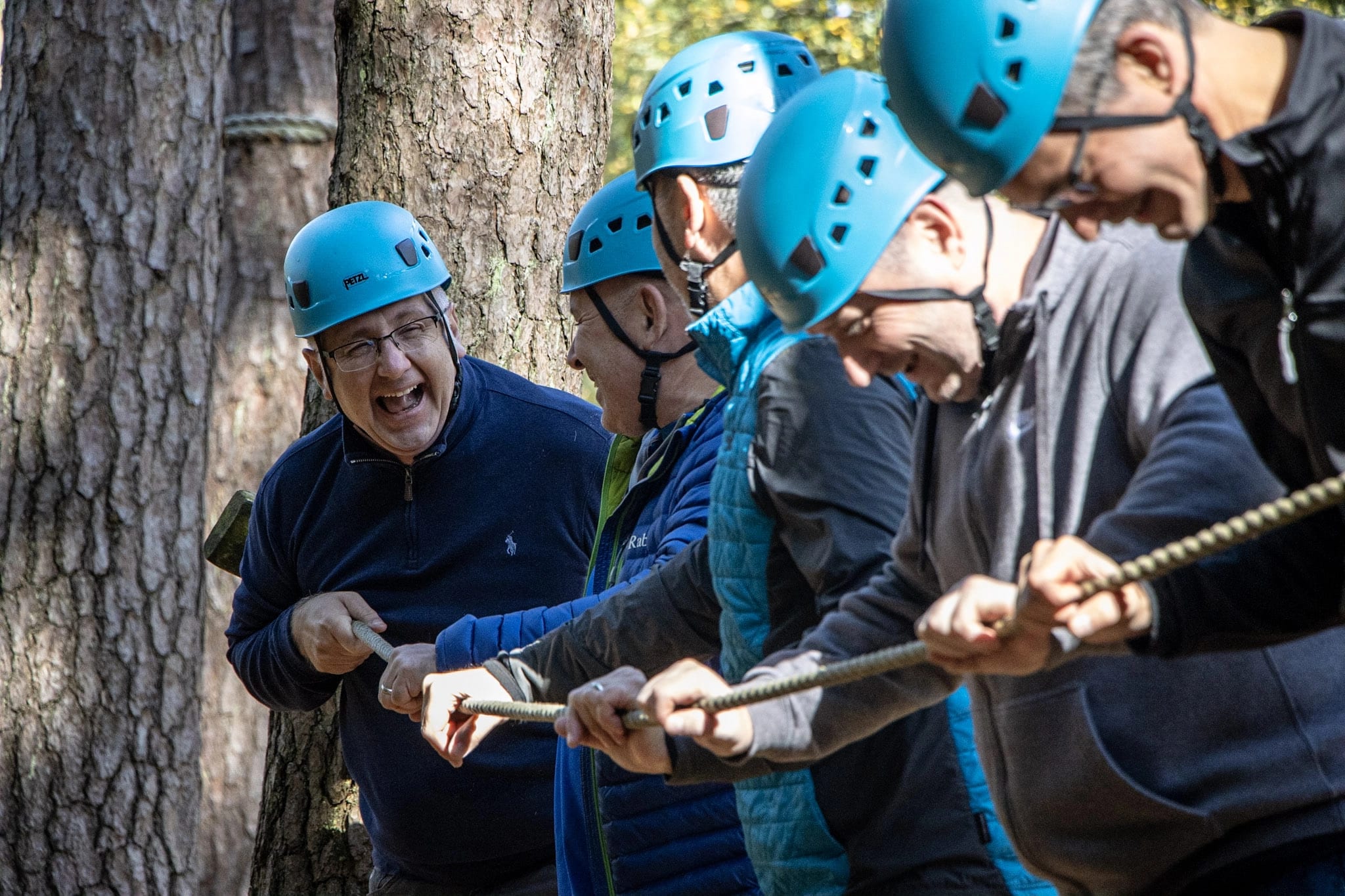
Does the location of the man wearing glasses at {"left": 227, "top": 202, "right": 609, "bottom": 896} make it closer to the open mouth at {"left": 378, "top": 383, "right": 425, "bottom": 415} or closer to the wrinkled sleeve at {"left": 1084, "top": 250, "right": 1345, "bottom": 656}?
the open mouth at {"left": 378, "top": 383, "right": 425, "bottom": 415}

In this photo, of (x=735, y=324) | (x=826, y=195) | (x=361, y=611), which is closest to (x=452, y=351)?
(x=361, y=611)

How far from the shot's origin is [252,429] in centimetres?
796

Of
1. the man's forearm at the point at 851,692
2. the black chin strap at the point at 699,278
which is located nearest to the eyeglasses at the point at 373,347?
the black chin strap at the point at 699,278

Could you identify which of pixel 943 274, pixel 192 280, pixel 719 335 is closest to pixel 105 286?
pixel 192 280

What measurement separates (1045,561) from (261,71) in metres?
7.29

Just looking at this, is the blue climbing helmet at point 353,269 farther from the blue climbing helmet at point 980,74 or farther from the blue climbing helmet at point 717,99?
the blue climbing helmet at point 980,74

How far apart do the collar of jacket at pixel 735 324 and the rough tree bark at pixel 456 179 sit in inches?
98.3

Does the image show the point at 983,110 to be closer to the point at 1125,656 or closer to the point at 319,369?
the point at 1125,656

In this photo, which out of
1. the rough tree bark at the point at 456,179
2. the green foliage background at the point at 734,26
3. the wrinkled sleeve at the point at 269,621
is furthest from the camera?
the green foliage background at the point at 734,26

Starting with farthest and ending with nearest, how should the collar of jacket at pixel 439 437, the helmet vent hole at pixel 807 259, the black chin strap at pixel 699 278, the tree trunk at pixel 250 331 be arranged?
1. the tree trunk at pixel 250 331
2. the collar of jacket at pixel 439 437
3. the black chin strap at pixel 699 278
4. the helmet vent hole at pixel 807 259

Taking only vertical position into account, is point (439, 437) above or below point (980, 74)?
below

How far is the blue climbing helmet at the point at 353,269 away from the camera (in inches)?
170

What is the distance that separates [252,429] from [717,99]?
213 inches

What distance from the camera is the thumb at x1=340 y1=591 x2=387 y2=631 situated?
13.6 feet
